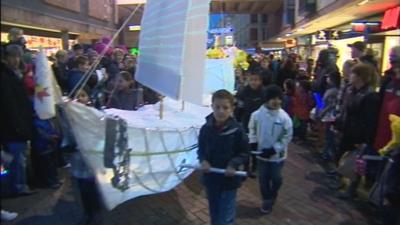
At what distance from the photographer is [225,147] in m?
3.07

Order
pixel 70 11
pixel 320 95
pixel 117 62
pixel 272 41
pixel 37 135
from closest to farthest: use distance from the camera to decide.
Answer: pixel 37 135 < pixel 320 95 < pixel 117 62 < pixel 70 11 < pixel 272 41

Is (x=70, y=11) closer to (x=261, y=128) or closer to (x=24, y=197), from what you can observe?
(x=24, y=197)

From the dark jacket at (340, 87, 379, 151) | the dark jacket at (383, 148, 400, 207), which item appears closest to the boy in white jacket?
the dark jacket at (340, 87, 379, 151)

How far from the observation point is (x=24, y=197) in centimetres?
460

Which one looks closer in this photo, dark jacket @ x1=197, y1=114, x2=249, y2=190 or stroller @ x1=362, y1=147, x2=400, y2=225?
dark jacket @ x1=197, y1=114, x2=249, y2=190

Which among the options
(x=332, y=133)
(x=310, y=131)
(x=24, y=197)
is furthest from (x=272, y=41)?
(x=24, y=197)

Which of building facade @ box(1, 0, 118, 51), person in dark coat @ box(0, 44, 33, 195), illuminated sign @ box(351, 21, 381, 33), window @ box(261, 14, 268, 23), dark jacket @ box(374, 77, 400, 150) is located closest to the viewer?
person in dark coat @ box(0, 44, 33, 195)

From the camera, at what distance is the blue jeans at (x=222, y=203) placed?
3.15 metres

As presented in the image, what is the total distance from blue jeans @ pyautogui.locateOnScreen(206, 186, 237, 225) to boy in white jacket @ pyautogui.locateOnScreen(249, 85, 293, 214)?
86 cm

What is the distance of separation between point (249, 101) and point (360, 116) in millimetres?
1700

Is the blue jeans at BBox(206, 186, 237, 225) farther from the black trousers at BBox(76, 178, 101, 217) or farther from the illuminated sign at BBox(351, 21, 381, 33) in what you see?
the illuminated sign at BBox(351, 21, 381, 33)

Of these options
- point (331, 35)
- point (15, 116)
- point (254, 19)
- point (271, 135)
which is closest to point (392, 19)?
point (331, 35)

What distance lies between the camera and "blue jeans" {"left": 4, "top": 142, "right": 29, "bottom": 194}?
4.35 meters

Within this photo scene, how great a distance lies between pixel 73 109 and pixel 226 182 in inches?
51.0
